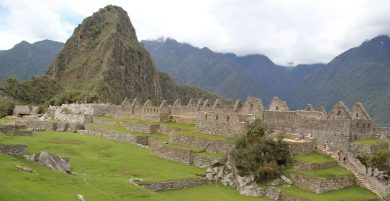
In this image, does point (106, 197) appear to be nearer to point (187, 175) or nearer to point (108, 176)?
point (108, 176)

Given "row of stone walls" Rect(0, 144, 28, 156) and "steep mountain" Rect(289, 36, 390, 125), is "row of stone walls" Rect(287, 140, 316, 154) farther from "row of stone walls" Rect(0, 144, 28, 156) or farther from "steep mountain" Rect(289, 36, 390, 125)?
"steep mountain" Rect(289, 36, 390, 125)

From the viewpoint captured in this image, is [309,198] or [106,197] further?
[309,198]

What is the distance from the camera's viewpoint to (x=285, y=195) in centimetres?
2417

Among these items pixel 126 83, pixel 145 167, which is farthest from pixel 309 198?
pixel 126 83

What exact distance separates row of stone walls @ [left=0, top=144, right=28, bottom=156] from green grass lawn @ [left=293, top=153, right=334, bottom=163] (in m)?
15.5

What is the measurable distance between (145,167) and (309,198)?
34.4 ft

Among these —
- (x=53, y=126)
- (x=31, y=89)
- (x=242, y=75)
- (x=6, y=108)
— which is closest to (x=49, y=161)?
(x=53, y=126)

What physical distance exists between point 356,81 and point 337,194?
154ft

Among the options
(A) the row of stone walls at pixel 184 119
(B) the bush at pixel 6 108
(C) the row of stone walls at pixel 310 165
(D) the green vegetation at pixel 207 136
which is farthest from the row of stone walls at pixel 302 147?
(B) the bush at pixel 6 108

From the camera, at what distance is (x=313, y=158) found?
89.1ft

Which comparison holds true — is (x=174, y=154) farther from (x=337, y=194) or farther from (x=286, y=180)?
(x=337, y=194)

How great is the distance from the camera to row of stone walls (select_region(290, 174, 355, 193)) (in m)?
24.2

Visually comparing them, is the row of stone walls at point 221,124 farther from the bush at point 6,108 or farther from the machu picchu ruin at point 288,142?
the bush at point 6,108

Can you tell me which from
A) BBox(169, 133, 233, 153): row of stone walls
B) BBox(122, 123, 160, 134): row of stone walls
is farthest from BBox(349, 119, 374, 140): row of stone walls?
BBox(122, 123, 160, 134): row of stone walls
